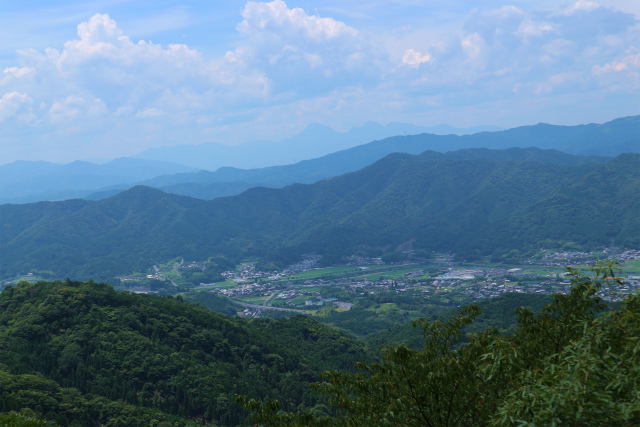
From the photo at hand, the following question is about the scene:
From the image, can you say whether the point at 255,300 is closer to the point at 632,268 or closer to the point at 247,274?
the point at 247,274

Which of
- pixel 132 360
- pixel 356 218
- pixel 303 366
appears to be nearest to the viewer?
pixel 132 360

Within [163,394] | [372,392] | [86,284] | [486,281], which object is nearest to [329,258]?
[486,281]

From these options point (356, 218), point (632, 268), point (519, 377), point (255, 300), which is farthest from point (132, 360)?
point (356, 218)

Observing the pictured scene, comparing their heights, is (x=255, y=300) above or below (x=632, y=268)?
below

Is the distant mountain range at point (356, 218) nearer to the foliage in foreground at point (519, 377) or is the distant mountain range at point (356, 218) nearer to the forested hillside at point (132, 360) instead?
the forested hillside at point (132, 360)

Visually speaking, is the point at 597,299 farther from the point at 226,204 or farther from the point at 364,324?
the point at 226,204

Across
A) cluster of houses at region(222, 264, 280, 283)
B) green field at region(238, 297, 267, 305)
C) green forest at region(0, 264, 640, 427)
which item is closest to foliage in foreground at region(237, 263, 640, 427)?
green forest at region(0, 264, 640, 427)
